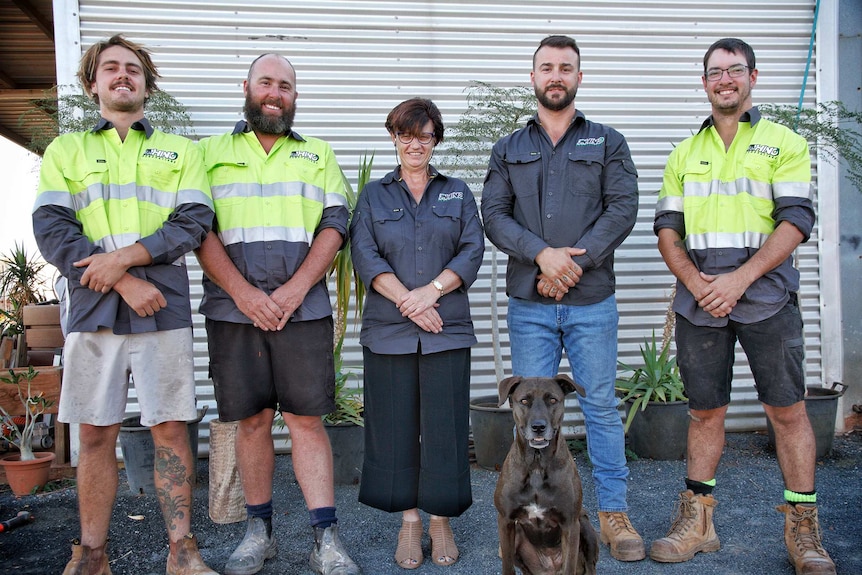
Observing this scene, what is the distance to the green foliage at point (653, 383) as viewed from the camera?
477 centimetres

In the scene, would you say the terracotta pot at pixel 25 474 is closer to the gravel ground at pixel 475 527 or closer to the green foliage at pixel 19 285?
the gravel ground at pixel 475 527

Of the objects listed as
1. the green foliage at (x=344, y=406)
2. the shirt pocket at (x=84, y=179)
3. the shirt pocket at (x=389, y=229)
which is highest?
the shirt pocket at (x=84, y=179)

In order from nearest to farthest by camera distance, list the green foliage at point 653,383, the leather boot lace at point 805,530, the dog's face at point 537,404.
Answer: the dog's face at point 537,404, the leather boot lace at point 805,530, the green foliage at point 653,383

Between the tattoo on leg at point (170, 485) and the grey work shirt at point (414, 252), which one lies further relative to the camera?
the grey work shirt at point (414, 252)

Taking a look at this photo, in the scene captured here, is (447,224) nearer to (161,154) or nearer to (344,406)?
(161,154)

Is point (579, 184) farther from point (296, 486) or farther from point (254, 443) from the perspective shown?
point (296, 486)

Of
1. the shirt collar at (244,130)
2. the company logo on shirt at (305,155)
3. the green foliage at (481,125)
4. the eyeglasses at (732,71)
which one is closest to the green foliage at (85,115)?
the shirt collar at (244,130)

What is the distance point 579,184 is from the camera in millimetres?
3252

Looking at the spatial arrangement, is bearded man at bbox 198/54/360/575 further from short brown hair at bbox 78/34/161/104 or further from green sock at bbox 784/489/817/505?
green sock at bbox 784/489/817/505

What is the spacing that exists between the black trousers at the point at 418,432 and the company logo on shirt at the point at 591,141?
113 cm

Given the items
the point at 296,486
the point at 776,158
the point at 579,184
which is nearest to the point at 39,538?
the point at 296,486

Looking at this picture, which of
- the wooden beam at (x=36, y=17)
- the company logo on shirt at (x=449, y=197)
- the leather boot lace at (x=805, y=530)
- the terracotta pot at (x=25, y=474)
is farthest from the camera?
the wooden beam at (x=36, y=17)

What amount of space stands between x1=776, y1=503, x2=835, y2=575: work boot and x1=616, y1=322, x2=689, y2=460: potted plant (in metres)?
1.54

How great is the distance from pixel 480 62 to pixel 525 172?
219 centimetres
